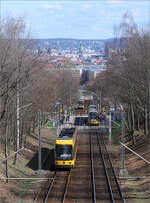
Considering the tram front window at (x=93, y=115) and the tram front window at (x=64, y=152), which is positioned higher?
the tram front window at (x=93, y=115)

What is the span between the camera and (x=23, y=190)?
17.7 meters

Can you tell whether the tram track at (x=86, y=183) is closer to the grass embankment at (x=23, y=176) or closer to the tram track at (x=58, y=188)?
the tram track at (x=58, y=188)

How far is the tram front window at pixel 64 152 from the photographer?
22109 mm

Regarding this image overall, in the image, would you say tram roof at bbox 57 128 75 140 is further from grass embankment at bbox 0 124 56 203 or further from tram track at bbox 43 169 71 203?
grass embankment at bbox 0 124 56 203

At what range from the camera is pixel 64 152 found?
22.1 meters

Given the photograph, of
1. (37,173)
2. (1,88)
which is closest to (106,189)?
(37,173)

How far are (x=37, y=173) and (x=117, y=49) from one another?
1305 centimetres

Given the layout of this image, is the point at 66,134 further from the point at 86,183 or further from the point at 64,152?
the point at 86,183

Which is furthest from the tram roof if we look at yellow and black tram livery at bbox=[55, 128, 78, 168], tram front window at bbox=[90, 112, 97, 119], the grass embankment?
tram front window at bbox=[90, 112, 97, 119]

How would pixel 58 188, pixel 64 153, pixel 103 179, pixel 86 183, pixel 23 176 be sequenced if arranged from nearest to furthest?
pixel 58 188
pixel 86 183
pixel 103 179
pixel 23 176
pixel 64 153

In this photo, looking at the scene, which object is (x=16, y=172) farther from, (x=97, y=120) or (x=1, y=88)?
(x=97, y=120)

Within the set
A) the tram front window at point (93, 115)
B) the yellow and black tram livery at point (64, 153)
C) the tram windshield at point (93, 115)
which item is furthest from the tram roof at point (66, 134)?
the tram front window at point (93, 115)


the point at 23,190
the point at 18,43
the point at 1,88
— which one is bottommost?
the point at 23,190

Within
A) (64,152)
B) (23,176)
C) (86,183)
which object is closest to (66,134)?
(64,152)
